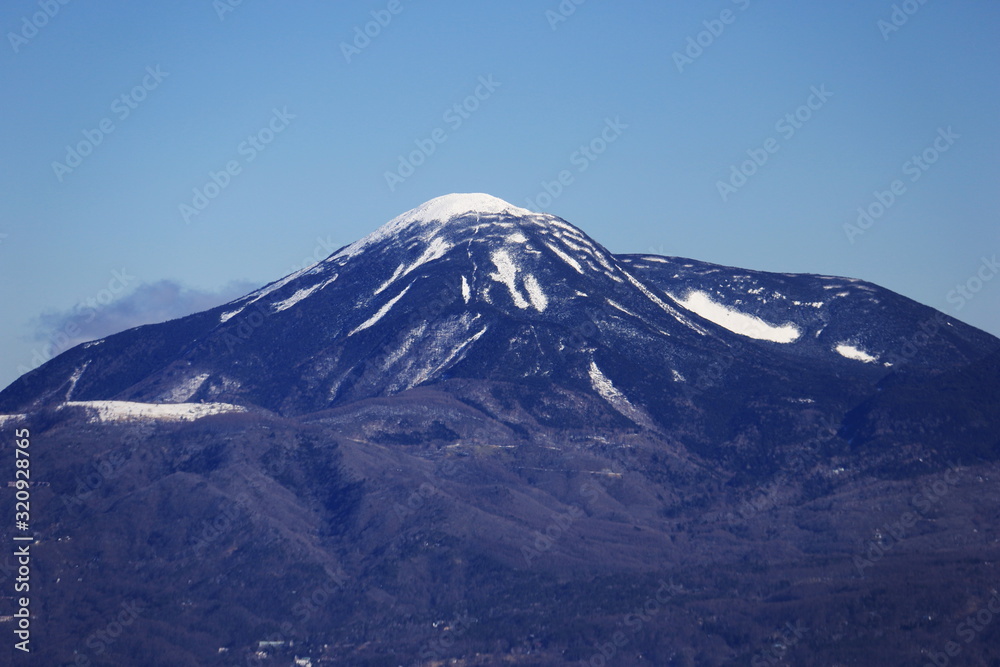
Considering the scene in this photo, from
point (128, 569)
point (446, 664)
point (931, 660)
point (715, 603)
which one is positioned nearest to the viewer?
point (931, 660)

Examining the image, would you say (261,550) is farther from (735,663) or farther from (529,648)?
(735,663)

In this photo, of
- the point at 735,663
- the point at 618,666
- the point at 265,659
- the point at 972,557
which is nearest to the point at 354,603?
the point at 265,659

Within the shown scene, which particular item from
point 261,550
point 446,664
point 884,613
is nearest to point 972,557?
point 884,613

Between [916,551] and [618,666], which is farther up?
[916,551]

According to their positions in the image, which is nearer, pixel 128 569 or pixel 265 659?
pixel 265 659

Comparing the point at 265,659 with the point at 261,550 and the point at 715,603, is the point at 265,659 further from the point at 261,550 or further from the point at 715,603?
the point at 715,603

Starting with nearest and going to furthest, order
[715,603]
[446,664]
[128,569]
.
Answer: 1. [446,664]
2. [715,603]
3. [128,569]

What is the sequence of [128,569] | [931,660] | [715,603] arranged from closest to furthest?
[931,660] → [715,603] → [128,569]

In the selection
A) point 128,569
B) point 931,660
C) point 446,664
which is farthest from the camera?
point 128,569

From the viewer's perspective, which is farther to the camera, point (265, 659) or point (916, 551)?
point (916, 551)
